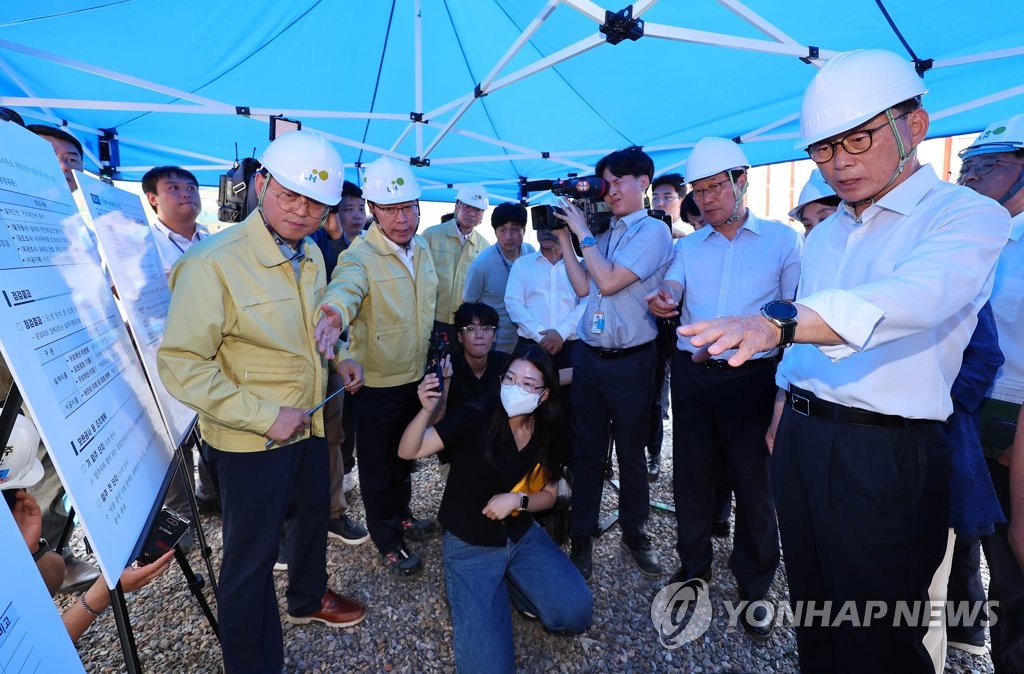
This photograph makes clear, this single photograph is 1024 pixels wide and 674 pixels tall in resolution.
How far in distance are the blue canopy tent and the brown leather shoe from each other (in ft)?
11.0

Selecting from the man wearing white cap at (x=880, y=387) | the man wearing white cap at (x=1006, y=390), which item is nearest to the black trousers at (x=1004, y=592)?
the man wearing white cap at (x=1006, y=390)

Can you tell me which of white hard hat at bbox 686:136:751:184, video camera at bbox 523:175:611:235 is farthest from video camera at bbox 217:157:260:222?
white hard hat at bbox 686:136:751:184

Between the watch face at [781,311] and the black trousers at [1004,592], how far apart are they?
1455 mm

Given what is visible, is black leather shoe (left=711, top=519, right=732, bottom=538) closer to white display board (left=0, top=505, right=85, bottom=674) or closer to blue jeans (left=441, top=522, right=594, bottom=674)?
Answer: blue jeans (left=441, top=522, right=594, bottom=674)

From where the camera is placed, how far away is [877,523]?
1.40 metres

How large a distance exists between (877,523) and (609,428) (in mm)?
1502

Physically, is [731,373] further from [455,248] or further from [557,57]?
[455,248]

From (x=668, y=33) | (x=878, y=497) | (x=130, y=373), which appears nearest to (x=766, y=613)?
(x=878, y=497)

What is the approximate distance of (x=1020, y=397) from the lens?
69.7 inches

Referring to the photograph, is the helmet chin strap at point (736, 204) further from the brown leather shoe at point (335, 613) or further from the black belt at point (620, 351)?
the brown leather shoe at point (335, 613)

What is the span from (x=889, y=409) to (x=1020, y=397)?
2.97ft

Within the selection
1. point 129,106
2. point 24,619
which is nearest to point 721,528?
point 24,619

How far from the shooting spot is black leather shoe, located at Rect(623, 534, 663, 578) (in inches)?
108

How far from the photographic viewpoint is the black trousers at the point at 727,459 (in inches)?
89.6
